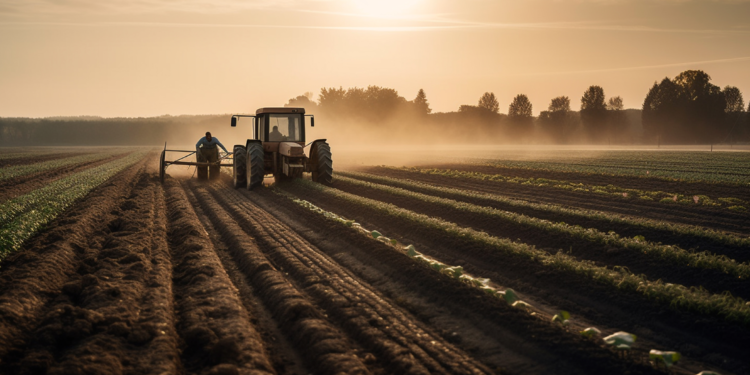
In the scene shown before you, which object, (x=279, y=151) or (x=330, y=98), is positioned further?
(x=330, y=98)

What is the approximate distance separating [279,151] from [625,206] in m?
10.9

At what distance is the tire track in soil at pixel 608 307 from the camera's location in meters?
5.45

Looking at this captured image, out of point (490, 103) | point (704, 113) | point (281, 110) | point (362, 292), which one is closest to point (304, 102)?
point (490, 103)

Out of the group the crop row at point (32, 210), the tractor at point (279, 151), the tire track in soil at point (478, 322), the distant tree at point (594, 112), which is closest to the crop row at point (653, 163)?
the tractor at point (279, 151)

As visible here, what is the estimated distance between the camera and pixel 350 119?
88312 millimetres

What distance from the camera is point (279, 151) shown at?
712 inches

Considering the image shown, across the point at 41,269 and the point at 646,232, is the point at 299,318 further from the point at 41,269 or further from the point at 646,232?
the point at 646,232

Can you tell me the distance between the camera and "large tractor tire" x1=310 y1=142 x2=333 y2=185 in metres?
17.8

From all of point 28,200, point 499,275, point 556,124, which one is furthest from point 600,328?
point 556,124

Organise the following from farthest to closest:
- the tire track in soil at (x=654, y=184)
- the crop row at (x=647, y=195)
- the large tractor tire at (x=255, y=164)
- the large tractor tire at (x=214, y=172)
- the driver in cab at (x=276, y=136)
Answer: the large tractor tire at (x=214, y=172) < the tire track in soil at (x=654, y=184) < the driver in cab at (x=276, y=136) < the large tractor tire at (x=255, y=164) < the crop row at (x=647, y=195)

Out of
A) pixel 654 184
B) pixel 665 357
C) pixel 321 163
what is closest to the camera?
pixel 665 357

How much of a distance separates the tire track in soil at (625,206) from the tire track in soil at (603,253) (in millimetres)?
4389

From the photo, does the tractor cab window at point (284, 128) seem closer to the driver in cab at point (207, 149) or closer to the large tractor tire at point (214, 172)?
the driver in cab at point (207, 149)

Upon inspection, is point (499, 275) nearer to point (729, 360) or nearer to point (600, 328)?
point (600, 328)
